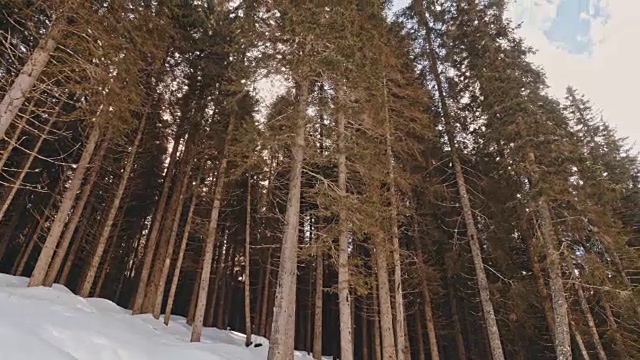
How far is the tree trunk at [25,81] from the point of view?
615 cm

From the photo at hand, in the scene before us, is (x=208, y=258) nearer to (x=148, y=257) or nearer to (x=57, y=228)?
(x=148, y=257)

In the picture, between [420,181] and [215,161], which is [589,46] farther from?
[215,161]

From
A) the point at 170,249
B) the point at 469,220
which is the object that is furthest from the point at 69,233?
the point at 469,220

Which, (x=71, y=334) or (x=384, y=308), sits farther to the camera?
(x=384, y=308)

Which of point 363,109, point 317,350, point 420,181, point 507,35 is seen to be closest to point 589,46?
point 507,35

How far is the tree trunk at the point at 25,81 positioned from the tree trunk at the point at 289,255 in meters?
4.73

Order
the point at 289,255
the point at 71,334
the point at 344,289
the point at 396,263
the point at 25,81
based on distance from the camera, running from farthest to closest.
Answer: the point at 396,263, the point at 344,289, the point at 289,255, the point at 25,81, the point at 71,334

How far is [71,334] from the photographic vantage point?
6074mm

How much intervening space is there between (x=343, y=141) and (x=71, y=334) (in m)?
6.53

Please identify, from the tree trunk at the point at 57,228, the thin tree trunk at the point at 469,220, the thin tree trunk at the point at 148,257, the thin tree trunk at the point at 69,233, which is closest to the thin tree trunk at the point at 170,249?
the thin tree trunk at the point at 148,257

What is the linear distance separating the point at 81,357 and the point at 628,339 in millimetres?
15062

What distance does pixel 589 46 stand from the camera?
1224 centimetres

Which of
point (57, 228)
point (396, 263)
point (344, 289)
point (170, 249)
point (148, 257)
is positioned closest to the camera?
point (344, 289)

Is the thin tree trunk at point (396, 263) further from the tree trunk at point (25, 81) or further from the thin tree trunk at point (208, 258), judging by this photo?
the tree trunk at point (25, 81)
